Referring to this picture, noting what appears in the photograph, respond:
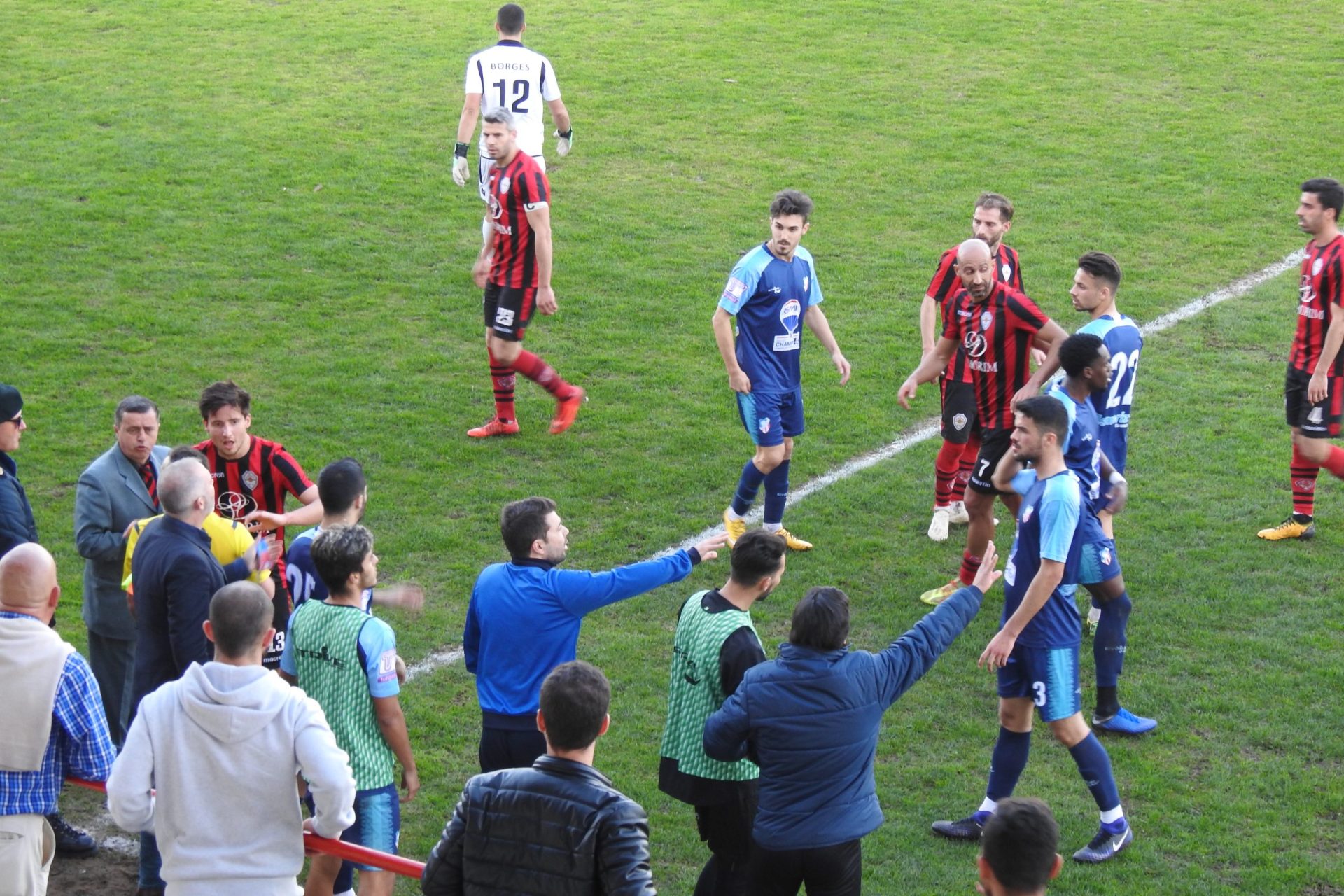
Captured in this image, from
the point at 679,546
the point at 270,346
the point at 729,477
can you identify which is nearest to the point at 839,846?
the point at 679,546

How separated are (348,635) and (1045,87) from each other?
15559 millimetres

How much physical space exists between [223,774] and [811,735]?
1916 millimetres

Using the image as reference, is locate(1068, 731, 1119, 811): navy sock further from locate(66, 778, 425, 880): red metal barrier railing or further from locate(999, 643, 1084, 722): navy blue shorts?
locate(66, 778, 425, 880): red metal barrier railing

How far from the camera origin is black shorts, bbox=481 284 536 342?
10.4m

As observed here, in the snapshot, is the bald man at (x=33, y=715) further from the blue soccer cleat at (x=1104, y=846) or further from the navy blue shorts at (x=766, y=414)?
the navy blue shorts at (x=766, y=414)

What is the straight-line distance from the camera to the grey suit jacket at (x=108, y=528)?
6.31 m

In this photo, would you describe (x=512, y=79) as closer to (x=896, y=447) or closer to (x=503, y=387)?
(x=503, y=387)

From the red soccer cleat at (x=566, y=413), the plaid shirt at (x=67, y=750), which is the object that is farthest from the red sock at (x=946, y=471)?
the plaid shirt at (x=67, y=750)

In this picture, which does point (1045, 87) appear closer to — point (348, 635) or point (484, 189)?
point (484, 189)

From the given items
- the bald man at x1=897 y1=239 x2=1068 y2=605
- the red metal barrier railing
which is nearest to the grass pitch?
the bald man at x1=897 y1=239 x2=1068 y2=605

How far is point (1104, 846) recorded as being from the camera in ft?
20.2

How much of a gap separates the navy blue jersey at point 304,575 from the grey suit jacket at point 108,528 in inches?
39.3

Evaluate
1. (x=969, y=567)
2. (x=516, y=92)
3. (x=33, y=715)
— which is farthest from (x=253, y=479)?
(x=516, y=92)

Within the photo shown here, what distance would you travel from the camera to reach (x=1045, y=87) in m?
18.2
